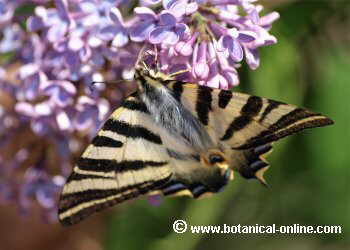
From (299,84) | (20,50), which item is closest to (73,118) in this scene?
(20,50)

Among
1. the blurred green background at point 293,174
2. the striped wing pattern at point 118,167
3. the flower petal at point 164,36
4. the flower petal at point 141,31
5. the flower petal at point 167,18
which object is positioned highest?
the flower petal at point 167,18

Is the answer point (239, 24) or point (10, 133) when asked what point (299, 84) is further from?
point (10, 133)

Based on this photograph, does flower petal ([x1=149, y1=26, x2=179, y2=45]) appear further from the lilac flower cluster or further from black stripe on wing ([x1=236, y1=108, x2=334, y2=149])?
black stripe on wing ([x1=236, y1=108, x2=334, y2=149])

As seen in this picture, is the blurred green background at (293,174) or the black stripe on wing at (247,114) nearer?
the black stripe on wing at (247,114)

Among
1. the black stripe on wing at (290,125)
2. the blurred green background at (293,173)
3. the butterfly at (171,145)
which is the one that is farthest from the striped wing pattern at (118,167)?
the blurred green background at (293,173)

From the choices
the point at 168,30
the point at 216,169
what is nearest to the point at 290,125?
the point at 216,169

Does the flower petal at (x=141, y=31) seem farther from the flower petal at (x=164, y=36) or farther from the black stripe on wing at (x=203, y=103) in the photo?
the black stripe on wing at (x=203, y=103)
